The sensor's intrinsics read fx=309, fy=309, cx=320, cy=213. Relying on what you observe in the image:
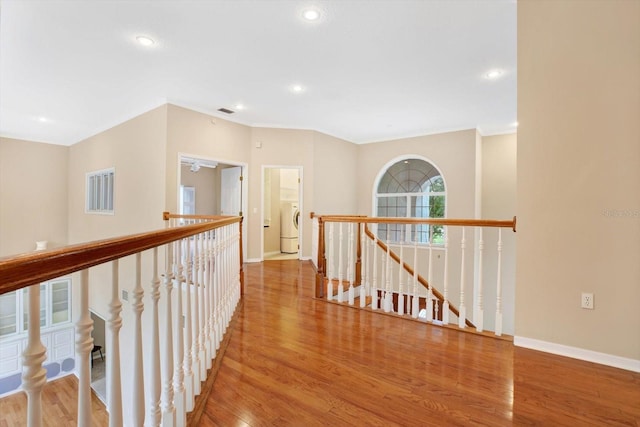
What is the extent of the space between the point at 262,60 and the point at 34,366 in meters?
3.67

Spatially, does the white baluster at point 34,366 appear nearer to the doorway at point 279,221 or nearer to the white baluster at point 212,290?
the white baluster at point 212,290

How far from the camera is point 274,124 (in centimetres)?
608

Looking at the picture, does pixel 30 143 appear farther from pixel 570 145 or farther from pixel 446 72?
pixel 570 145

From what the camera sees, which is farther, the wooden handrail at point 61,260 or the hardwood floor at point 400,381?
the hardwood floor at point 400,381

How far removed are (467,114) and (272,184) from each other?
447 centimetres

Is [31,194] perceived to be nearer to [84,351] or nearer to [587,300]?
[84,351]

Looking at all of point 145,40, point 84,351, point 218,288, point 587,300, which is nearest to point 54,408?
point 218,288

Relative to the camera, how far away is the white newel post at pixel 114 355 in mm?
857

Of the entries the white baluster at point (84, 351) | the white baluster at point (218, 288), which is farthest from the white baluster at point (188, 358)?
the white baluster at point (84, 351)

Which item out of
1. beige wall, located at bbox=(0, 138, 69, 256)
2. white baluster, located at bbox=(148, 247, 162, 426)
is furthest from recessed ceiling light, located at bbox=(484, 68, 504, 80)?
beige wall, located at bbox=(0, 138, 69, 256)

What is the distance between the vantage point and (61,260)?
27.0 inches

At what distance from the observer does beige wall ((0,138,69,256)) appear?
265 inches

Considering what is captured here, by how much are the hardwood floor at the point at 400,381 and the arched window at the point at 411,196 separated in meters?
4.28

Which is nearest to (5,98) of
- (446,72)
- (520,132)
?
(446,72)
